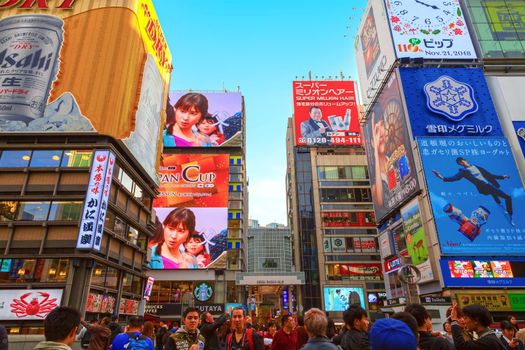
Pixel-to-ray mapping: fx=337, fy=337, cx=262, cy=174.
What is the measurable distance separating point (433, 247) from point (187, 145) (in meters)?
45.7

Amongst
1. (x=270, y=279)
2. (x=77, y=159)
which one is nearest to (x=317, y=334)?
(x=77, y=159)

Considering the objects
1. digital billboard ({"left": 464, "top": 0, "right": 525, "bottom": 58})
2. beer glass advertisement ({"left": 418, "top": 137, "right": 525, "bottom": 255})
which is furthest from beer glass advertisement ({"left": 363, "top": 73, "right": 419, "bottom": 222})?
digital billboard ({"left": 464, "top": 0, "right": 525, "bottom": 58})

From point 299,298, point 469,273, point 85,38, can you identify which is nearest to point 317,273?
point 299,298

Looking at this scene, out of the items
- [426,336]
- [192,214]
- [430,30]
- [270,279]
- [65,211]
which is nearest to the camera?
[426,336]

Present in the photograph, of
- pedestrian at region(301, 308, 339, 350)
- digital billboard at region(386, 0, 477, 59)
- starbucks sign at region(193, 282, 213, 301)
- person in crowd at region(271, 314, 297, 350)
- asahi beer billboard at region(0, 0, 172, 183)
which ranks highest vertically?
digital billboard at region(386, 0, 477, 59)

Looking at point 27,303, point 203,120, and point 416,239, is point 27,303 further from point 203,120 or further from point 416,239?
point 203,120

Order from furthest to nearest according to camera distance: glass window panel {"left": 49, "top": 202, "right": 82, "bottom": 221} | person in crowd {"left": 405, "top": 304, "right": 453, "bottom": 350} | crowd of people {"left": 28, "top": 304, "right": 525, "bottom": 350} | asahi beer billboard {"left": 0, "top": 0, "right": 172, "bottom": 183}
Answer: asahi beer billboard {"left": 0, "top": 0, "right": 172, "bottom": 183}
glass window panel {"left": 49, "top": 202, "right": 82, "bottom": 221}
person in crowd {"left": 405, "top": 304, "right": 453, "bottom": 350}
crowd of people {"left": 28, "top": 304, "right": 525, "bottom": 350}

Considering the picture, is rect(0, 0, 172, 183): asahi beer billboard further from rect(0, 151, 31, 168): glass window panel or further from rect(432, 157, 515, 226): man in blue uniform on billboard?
rect(432, 157, 515, 226): man in blue uniform on billboard

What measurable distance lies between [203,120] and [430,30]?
134 ft

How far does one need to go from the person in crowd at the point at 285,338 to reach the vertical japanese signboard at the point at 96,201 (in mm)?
19791

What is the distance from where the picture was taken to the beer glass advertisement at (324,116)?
6519cm

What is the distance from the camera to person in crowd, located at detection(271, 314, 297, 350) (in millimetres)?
7434

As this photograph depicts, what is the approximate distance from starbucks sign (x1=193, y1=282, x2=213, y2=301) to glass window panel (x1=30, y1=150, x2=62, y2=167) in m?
33.5

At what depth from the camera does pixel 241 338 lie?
6.37m
